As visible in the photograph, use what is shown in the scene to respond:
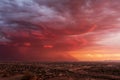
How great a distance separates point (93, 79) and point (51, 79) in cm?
860

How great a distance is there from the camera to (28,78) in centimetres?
3975

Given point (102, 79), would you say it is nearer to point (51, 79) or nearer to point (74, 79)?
point (74, 79)

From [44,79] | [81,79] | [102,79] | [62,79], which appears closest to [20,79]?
[44,79]

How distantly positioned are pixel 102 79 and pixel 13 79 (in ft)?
60.2

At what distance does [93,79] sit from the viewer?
42562 millimetres

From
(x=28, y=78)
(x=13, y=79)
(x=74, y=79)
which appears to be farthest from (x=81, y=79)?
(x=13, y=79)

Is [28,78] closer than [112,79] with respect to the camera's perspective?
Yes

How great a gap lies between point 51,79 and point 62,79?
2.27 meters

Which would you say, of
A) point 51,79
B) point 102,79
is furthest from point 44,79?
point 102,79

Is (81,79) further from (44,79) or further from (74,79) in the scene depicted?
(44,79)

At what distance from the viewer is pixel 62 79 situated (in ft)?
137

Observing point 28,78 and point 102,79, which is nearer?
point 28,78

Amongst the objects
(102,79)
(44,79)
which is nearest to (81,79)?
(102,79)

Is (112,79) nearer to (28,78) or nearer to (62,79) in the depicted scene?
(62,79)
